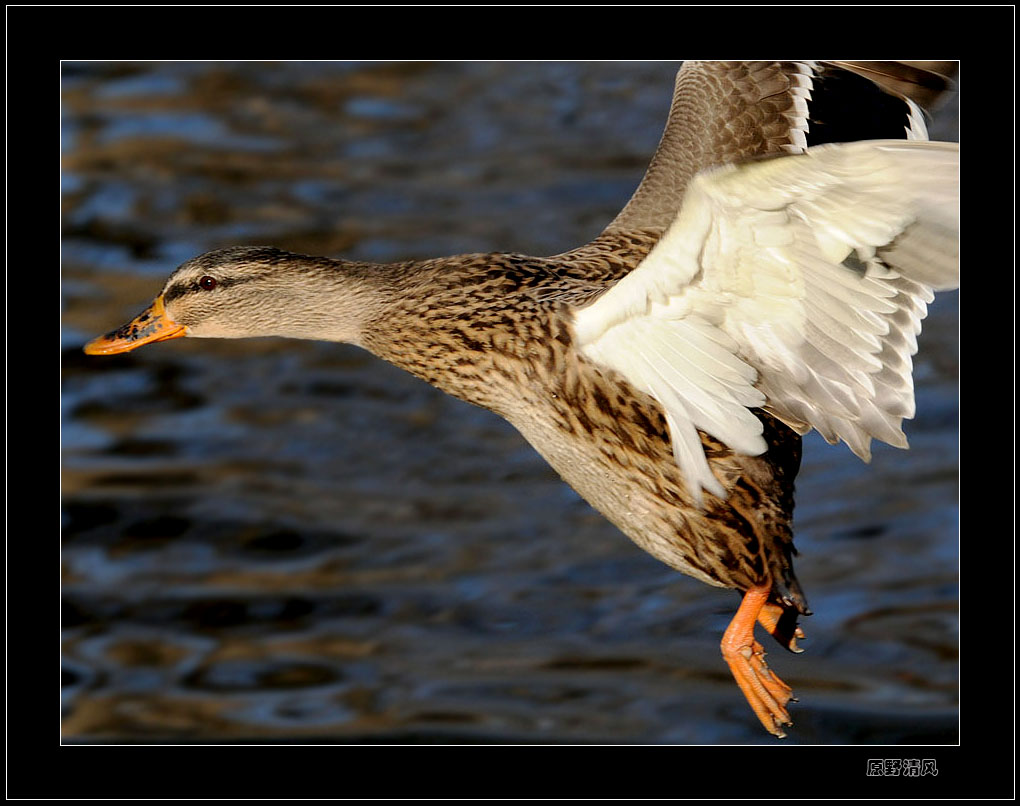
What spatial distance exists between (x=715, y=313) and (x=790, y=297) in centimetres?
24

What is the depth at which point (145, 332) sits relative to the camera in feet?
21.1

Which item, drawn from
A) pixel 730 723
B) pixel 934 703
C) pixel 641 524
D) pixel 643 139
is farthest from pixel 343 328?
pixel 643 139

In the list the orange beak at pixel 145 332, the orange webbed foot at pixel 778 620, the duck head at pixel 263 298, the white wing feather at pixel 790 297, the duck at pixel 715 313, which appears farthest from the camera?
the orange beak at pixel 145 332

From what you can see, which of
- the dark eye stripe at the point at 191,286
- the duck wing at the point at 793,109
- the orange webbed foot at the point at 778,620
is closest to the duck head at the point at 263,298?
the dark eye stripe at the point at 191,286

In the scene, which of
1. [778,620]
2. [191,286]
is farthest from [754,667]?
[191,286]

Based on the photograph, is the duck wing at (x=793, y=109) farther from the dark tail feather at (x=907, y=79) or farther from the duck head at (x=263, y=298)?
the duck head at (x=263, y=298)

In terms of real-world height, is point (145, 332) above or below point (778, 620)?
above

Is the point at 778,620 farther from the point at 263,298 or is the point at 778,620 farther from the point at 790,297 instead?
the point at 263,298

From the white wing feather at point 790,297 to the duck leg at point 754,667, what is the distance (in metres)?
0.48

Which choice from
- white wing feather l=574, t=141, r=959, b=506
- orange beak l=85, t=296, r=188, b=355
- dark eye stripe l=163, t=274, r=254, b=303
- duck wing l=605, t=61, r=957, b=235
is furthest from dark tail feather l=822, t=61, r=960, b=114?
orange beak l=85, t=296, r=188, b=355

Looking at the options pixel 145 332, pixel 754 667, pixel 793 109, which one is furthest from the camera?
pixel 145 332

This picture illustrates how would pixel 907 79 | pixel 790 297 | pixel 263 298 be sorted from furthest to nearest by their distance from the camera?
pixel 907 79 < pixel 263 298 < pixel 790 297

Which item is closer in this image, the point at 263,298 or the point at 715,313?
the point at 715,313

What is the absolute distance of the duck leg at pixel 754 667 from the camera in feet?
19.0
